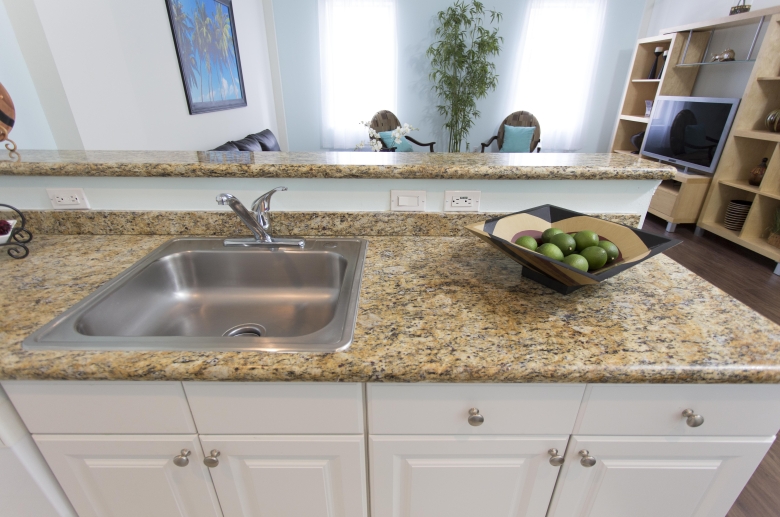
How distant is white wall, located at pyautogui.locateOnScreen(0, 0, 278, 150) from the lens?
154 centimetres

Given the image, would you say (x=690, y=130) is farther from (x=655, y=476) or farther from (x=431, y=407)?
(x=431, y=407)

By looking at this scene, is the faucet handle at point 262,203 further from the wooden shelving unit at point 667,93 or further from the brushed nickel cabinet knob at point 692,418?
the wooden shelving unit at point 667,93

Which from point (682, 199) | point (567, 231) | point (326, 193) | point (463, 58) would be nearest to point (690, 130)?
point (682, 199)

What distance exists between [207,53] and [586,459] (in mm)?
3313

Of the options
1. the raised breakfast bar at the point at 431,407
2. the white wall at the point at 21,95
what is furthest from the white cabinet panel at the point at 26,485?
the white wall at the point at 21,95

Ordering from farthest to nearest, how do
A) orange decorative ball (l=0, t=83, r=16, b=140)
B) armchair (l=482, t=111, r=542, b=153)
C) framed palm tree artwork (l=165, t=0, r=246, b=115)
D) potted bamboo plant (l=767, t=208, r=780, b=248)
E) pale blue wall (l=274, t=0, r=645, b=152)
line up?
armchair (l=482, t=111, r=542, b=153) < pale blue wall (l=274, t=0, r=645, b=152) < potted bamboo plant (l=767, t=208, r=780, b=248) < framed palm tree artwork (l=165, t=0, r=246, b=115) < orange decorative ball (l=0, t=83, r=16, b=140)

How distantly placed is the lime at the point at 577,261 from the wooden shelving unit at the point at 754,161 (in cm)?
317

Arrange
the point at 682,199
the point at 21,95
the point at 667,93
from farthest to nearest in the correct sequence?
the point at 667,93
the point at 682,199
the point at 21,95

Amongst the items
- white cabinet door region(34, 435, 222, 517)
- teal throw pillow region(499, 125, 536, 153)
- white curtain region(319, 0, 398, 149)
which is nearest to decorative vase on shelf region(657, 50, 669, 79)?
teal throw pillow region(499, 125, 536, 153)

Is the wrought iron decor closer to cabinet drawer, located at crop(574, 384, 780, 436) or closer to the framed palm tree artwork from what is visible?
cabinet drawer, located at crop(574, 384, 780, 436)

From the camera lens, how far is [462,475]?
787 millimetres

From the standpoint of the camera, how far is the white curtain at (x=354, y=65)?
13.8ft

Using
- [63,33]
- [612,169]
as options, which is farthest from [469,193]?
[63,33]

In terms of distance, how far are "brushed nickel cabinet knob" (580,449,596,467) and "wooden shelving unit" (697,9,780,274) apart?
10.6 feet
